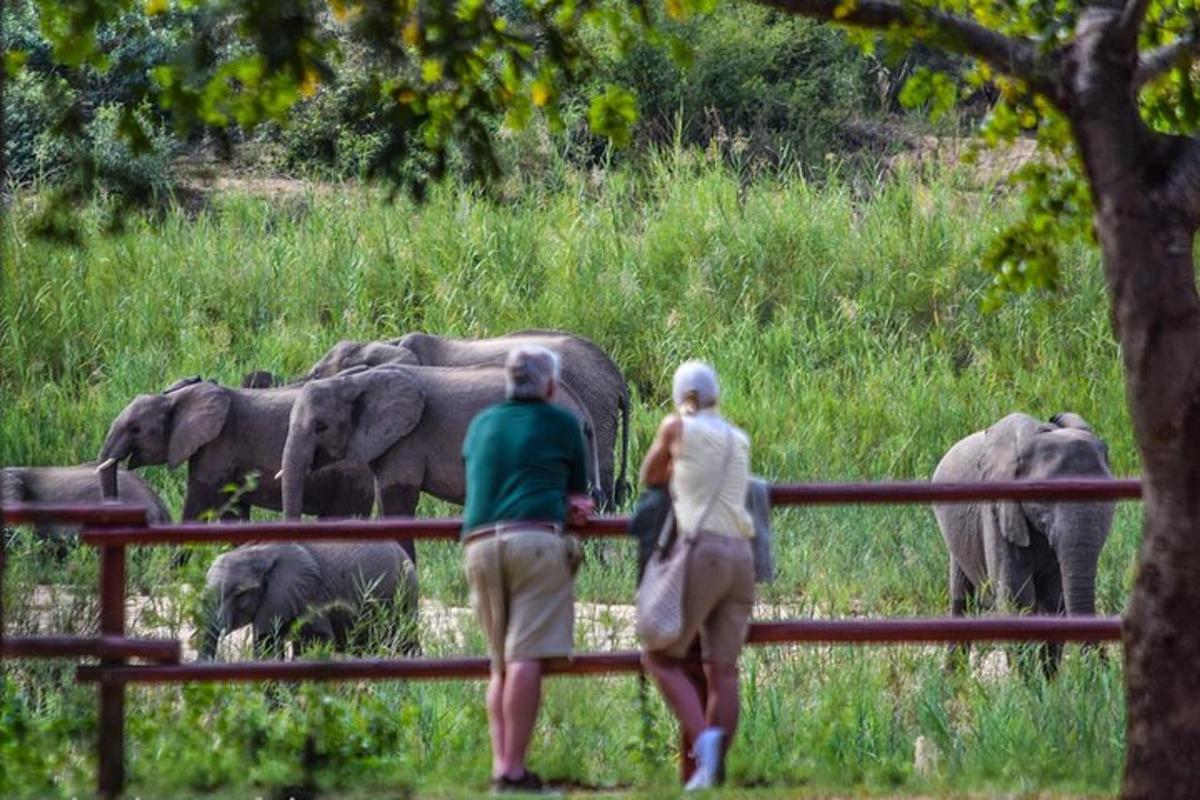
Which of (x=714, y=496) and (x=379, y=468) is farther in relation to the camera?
(x=379, y=468)

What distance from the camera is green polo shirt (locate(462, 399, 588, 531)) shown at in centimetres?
672

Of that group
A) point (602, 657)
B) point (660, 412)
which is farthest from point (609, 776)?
point (660, 412)

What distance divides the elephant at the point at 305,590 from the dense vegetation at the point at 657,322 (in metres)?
0.23

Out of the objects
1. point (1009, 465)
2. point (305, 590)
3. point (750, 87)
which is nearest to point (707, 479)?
point (305, 590)

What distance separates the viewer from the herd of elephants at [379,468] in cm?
1075

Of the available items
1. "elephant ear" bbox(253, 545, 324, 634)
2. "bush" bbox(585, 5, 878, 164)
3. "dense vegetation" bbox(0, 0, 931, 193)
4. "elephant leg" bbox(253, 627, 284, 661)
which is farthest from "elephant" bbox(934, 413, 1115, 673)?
"bush" bbox(585, 5, 878, 164)

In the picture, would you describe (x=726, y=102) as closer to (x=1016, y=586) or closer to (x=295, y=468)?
(x=295, y=468)

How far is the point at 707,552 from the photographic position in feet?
22.0

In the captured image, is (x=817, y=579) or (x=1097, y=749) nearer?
(x=1097, y=749)

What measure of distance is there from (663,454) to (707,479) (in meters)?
0.16

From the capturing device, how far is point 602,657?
696 centimetres

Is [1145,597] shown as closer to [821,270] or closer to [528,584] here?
[528,584]

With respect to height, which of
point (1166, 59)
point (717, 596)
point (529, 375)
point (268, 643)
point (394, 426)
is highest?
point (1166, 59)

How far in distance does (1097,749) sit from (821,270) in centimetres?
1369
